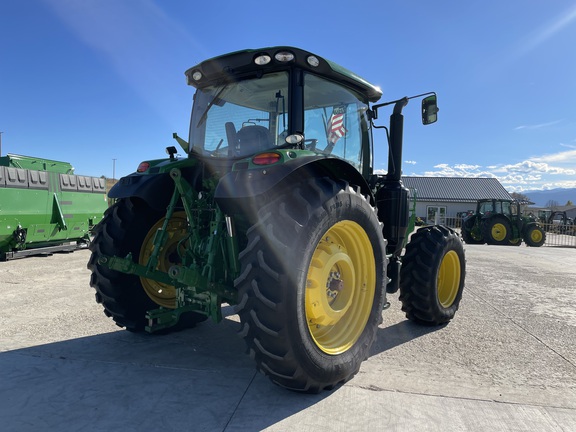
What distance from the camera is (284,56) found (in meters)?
3.09

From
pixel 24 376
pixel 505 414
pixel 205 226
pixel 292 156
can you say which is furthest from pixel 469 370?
pixel 24 376

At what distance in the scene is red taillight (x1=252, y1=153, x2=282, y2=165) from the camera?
8.79ft

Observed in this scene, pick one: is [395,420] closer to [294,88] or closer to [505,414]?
[505,414]

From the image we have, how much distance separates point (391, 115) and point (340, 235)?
73.2 inches

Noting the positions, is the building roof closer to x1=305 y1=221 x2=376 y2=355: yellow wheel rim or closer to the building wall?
the building wall

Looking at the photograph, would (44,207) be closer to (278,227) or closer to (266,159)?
(266,159)

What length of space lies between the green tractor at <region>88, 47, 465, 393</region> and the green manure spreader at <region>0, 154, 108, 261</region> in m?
7.08

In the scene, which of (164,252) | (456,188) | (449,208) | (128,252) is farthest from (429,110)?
(456,188)

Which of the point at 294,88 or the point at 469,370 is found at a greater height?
the point at 294,88

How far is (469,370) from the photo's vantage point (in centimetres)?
330

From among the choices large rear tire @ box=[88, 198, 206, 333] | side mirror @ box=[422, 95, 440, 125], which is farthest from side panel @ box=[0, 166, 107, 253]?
side mirror @ box=[422, 95, 440, 125]

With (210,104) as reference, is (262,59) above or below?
above

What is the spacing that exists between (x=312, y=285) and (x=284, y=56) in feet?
5.74

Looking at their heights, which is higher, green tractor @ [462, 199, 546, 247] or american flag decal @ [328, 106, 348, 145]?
american flag decal @ [328, 106, 348, 145]
